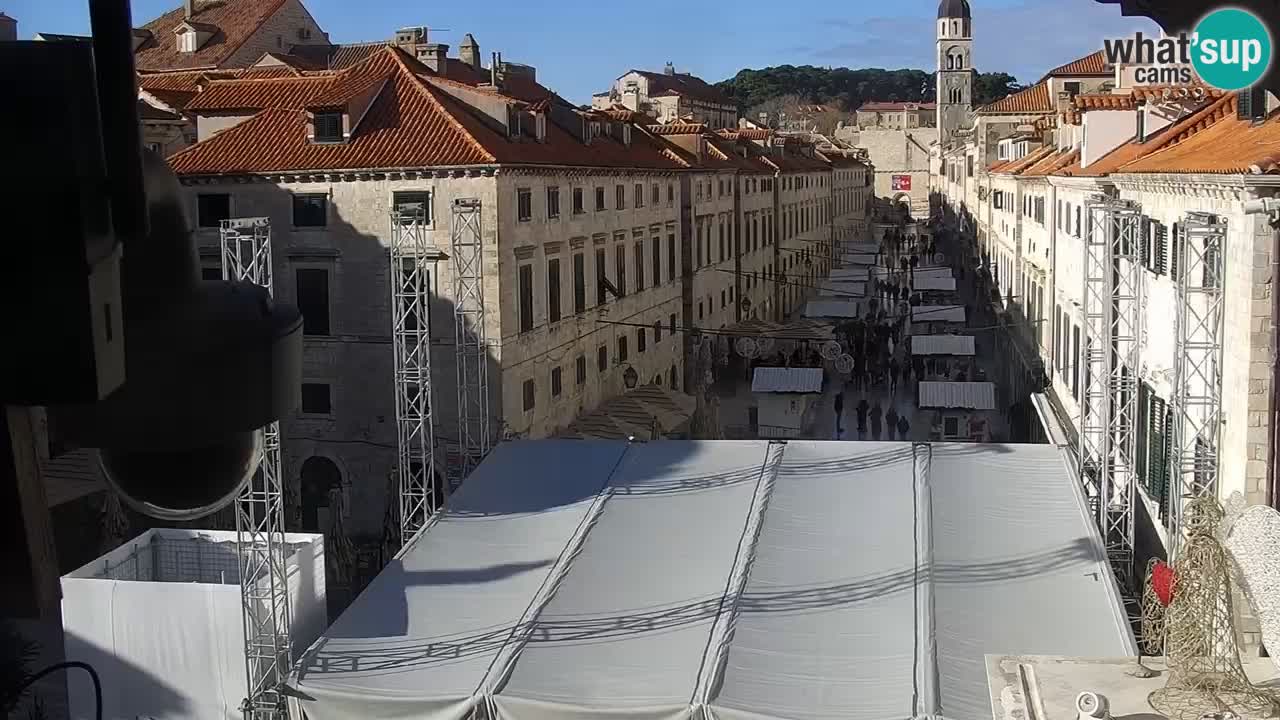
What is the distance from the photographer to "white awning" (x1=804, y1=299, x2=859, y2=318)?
46625mm

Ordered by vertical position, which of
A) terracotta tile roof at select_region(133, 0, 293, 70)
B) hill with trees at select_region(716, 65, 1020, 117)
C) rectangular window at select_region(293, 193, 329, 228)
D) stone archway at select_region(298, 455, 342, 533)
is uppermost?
hill with trees at select_region(716, 65, 1020, 117)

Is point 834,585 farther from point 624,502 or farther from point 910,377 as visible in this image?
point 910,377

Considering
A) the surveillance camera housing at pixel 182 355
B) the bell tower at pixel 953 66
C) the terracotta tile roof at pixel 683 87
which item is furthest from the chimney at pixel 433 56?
the bell tower at pixel 953 66

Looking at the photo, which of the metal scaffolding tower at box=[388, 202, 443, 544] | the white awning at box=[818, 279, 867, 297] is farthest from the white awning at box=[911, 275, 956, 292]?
the metal scaffolding tower at box=[388, 202, 443, 544]

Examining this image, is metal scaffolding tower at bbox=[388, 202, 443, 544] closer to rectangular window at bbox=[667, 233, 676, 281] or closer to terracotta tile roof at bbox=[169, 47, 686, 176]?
terracotta tile roof at bbox=[169, 47, 686, 176]

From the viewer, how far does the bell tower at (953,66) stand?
117 meters

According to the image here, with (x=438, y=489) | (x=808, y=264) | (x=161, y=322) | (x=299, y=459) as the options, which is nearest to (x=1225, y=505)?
(x=161, y=322)

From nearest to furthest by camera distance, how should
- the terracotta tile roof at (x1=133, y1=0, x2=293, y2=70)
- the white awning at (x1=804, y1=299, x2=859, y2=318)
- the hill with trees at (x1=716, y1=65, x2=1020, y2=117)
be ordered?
the terracotta tile roof at (x1=133, y1=0, x2=293, y2=70), the white awning at (x1=804, y1=299, x2=859, y2=318), the hill with trees at (x1=716, y1=65, x2=1020, y2=117)

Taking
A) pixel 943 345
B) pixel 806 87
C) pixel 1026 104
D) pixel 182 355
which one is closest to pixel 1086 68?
pixel 1026 104

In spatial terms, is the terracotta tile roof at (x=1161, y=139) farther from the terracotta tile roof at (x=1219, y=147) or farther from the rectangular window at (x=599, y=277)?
the rectangular window at (x=599, y=277)

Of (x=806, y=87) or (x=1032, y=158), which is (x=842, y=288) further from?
(x=806, y=87)

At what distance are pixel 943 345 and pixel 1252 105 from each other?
23.2 m

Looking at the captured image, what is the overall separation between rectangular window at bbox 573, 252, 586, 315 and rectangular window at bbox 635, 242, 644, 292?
16.2 ft

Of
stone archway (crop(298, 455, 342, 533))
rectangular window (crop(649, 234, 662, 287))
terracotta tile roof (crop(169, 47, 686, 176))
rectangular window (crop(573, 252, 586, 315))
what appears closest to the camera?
terracotta tile roof (crop(169, 47, 686, 176))
